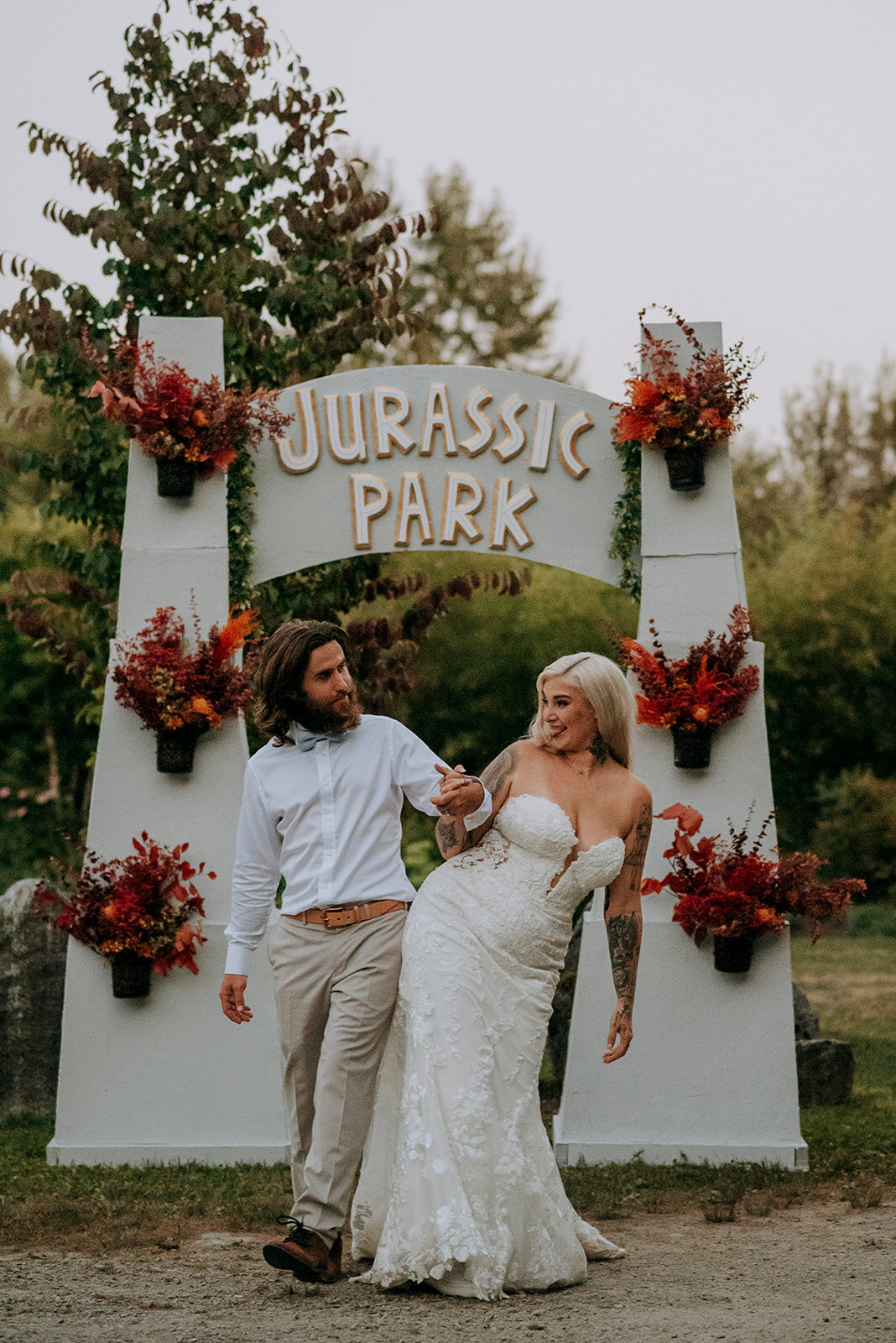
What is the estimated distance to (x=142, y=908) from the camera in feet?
21.5

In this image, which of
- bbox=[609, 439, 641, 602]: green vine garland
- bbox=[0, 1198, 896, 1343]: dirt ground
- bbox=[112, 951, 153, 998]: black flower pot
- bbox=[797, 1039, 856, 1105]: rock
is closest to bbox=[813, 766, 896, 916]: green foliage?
bbox=[797, 1039, 856, 1105]: rock

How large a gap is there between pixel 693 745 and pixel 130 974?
273 cm

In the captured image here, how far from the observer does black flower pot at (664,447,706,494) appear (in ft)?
22.4

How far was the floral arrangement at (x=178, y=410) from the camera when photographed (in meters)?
6.77

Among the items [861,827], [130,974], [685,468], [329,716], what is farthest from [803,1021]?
[861,827]

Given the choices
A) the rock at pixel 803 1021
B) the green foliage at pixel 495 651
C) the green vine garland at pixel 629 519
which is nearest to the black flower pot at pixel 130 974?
the green vine garland at pixel 629 519

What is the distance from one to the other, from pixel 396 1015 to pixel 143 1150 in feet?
8.59

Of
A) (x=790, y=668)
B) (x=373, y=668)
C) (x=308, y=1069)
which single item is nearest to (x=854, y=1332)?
(x=308, y=1069)

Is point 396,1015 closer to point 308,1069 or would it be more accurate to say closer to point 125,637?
point 308,1069

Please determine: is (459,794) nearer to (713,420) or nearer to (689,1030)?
(689,1030)

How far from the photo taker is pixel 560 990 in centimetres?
850

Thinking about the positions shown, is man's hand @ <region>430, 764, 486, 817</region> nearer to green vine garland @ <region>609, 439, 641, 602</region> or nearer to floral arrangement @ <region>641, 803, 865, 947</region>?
floral arrangement @ <region>641, 803, 865, 947</region>

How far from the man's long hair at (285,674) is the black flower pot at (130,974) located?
240 cm

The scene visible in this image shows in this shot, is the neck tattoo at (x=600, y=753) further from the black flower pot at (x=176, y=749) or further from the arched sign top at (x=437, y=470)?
the black flower pot at (x=176, y=749)
